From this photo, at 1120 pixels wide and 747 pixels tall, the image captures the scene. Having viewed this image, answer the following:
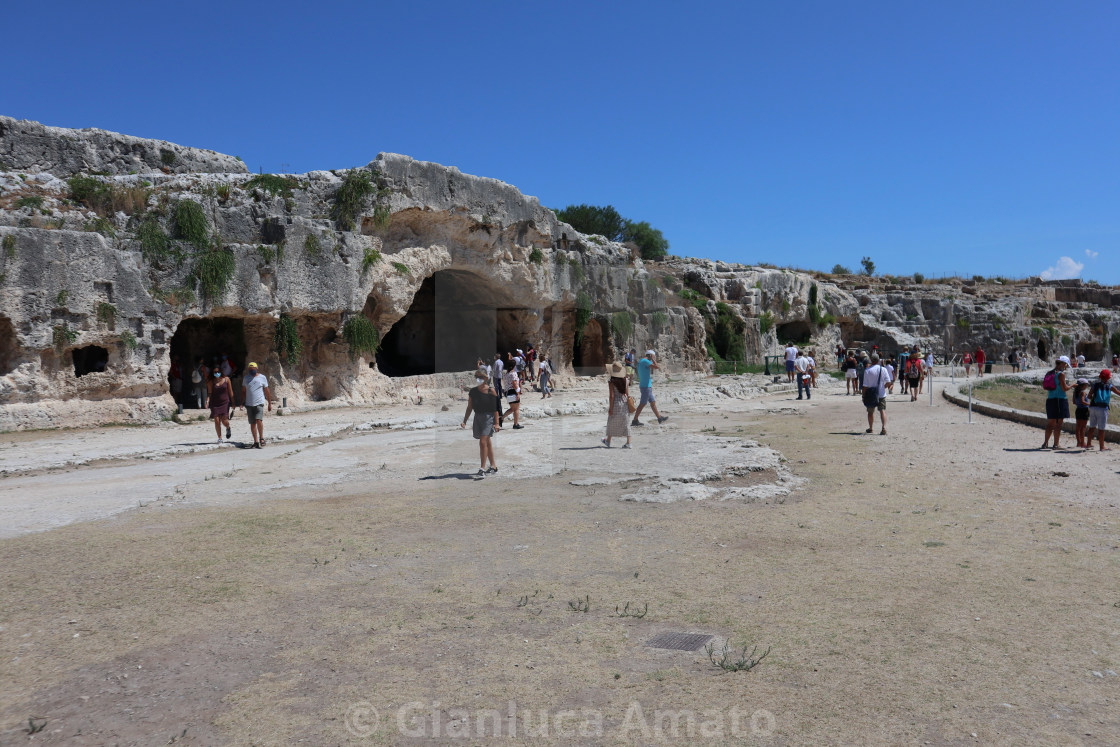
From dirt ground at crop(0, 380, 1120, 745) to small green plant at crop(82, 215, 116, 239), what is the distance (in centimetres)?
677

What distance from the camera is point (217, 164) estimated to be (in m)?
19.0

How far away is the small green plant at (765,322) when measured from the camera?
2984cm

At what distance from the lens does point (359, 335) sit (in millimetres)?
17875

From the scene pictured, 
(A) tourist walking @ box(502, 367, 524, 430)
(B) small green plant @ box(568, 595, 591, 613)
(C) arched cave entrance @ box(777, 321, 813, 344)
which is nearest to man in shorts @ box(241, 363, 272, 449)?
(A) tourist walking @ box(502, 367, 524, 430)

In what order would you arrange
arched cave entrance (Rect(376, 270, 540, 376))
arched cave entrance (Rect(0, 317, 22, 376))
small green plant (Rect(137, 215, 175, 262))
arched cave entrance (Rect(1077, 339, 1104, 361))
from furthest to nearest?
arched cave entrance (Rect(1077, 339, 1104, 361)), arched cave entrance (Rect(376, 270, 540, 376)), small green plant (Rect(137, 215, 175, 262)), arched cave entrance (Rect(0, 317, 22, 376))

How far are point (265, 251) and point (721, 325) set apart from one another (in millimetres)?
17905

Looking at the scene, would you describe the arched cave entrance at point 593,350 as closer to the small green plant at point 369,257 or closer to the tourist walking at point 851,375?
the tourist walking at point 851,375

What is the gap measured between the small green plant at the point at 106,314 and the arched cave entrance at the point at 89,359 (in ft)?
3.04

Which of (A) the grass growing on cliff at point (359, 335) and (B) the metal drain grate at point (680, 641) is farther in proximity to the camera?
(A) the grass growing on cliff at point (359, 335)

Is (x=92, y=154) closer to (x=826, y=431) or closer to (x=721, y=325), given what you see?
(x=826, y=431)

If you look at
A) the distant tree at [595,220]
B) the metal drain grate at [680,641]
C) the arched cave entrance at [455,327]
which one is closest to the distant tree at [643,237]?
the distant tree at [595,220]

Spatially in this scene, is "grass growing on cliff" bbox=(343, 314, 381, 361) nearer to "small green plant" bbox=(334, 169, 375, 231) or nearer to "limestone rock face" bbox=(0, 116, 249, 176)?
"small green plant" bbox=(334, 169, 375, 231)

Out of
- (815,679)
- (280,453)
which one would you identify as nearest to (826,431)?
(280,453)

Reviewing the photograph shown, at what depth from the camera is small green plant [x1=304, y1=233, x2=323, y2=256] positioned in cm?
1669
